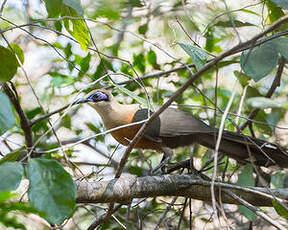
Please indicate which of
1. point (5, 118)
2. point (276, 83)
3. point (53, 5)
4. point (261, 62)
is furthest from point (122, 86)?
point (276, 83)

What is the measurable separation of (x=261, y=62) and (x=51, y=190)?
3.70ft

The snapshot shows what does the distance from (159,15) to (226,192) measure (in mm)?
2834

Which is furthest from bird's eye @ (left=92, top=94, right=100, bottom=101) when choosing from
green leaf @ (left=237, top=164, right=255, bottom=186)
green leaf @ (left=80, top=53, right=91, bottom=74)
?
green leaf @ (left=237, top=164, right=255, bottom=186)

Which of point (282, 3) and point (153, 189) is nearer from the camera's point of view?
point (282, 3)

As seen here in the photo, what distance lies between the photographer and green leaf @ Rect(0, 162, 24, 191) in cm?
131

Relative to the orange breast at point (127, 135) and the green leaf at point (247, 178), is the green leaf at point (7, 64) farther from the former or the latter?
the green leaf at point (247, 178)

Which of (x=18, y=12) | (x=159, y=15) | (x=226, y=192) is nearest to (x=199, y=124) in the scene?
(x=226, y=192)

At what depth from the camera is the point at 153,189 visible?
2432 millimetres

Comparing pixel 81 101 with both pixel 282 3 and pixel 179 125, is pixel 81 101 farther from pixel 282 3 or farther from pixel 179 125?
pixel 282 3

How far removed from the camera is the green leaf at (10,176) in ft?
4.31

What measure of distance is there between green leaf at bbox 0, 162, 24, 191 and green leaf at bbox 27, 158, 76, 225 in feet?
0.11

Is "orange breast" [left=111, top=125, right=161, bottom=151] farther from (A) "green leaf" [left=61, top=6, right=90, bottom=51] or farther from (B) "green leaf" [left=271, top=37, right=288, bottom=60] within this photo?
(B) "green leaf" [left=271, top=37, right=288, bottom=60]

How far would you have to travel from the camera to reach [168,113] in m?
3.65

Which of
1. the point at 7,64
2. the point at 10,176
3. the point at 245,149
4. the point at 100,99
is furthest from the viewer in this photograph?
the point at 100,99
